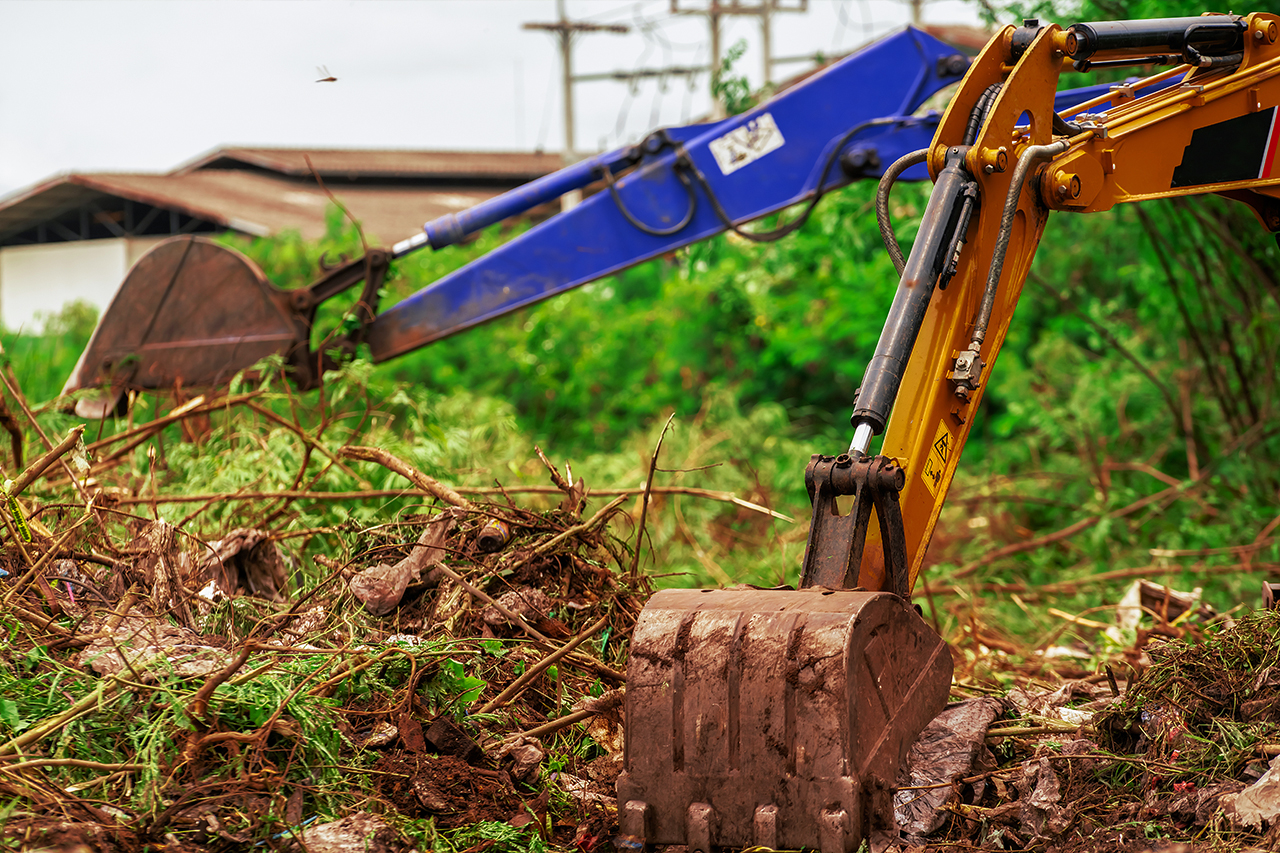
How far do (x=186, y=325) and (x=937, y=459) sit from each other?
150 inches

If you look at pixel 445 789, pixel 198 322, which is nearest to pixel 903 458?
pixel 445 789

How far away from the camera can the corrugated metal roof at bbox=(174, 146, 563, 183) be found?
26.2 meters

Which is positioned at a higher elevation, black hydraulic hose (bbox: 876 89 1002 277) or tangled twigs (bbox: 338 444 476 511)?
black hydraulic hose (bbox: 876 89 1002 277)

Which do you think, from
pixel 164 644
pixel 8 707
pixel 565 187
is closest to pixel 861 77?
pixel 565 187

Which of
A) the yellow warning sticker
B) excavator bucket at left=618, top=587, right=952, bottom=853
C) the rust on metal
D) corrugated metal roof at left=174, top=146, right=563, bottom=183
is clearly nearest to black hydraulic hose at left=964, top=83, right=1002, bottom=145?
the yellow warning sticker

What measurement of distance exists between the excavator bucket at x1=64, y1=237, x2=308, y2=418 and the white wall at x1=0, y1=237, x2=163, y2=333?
666 inches

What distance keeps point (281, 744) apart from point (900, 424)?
1.76 m

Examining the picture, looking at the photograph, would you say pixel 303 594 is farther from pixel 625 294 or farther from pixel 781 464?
pixel 625 294

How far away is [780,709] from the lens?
2586mm

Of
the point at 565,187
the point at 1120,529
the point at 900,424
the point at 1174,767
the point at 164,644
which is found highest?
the point at 565,187

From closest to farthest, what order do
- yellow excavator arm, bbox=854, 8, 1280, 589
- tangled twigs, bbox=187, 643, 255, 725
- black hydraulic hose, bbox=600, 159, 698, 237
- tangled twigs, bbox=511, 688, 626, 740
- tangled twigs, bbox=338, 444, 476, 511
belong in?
tangled twigs, bbox=187, 643, 255, 725
yellow excavator arm, bbox=854, 8, 1280, 589
tangled twigs, bbox=511, 688, 626, 740
tangled twigs, bbox=338, 444, 476, 511
black hydraulic hose, bbox=600, 159, 698, 237

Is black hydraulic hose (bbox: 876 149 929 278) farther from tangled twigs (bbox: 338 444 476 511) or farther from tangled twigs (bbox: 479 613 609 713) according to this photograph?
tangled twigs (bbox: 338 444 476 511)

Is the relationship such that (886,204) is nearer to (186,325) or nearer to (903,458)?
(903,458)

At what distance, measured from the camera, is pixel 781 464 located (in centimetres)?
889
